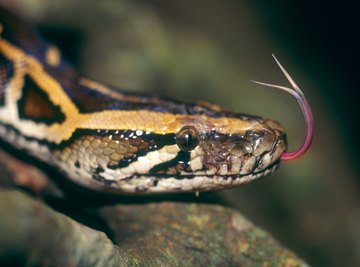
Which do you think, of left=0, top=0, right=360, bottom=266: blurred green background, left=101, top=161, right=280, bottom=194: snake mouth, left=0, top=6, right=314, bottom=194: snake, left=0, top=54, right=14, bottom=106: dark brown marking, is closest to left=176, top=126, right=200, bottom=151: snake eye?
left=0, top=6, right=314, bottom=194: snake

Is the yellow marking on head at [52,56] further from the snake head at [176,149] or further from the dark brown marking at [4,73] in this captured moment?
the snake head at [176,149]

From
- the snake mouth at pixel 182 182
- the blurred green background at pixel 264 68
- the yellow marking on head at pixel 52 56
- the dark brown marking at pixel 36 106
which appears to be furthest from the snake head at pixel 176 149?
the yellow marking on head at pixel 52 56

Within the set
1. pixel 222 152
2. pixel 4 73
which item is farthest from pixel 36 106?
pixel 222 152

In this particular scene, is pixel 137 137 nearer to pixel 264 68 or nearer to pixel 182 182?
pixel 182 182

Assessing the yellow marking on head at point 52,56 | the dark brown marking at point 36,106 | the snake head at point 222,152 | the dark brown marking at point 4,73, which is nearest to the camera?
the snake head at point 222,152

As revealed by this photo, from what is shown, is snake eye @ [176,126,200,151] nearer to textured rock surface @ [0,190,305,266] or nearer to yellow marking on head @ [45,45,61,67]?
textured rock surface @ [0,190,305,266]

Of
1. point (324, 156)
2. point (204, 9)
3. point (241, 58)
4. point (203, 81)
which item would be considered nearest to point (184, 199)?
point (203, 81)

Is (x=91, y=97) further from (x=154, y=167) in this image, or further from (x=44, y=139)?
(x=154, y=167)
